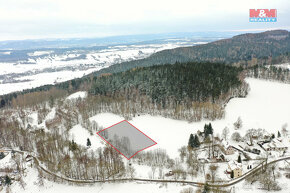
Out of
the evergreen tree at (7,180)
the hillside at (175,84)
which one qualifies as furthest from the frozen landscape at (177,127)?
the hillside at (175,84)

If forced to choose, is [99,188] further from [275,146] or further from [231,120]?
[231,120]

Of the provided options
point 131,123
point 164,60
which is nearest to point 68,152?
point 131,123

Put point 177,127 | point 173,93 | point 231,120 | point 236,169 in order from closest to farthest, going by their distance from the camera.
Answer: point 236,169
point 231,120
point 177,127
point 173,93

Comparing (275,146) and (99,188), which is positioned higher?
(275,146)

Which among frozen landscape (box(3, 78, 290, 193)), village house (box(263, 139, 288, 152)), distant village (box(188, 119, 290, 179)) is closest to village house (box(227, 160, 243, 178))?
distant village (box(188, 119, 290, 179))

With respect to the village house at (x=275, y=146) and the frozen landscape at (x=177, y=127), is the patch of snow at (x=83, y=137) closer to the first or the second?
the frozen landscape at (x=177, y=127)

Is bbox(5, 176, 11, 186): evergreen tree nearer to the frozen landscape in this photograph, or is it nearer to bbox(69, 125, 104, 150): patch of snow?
the frozen landscape

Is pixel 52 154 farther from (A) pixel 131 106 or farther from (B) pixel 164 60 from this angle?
(B) pixel 164 60

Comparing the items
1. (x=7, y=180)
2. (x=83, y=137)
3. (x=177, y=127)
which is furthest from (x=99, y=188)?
(x=177, y=127)

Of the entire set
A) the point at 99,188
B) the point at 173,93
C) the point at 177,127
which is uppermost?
the point at 173,93

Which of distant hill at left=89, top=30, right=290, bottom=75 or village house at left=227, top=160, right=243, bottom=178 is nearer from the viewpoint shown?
village house at left=227, top=160, right=243, bottom=178

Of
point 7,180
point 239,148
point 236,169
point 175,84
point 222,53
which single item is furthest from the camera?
point 222,53
